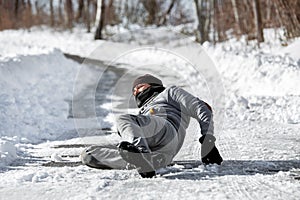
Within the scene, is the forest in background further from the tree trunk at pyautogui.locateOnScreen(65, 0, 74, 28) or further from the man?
the man

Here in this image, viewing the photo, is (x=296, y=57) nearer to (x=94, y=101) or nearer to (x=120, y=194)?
(x=94, y=101)

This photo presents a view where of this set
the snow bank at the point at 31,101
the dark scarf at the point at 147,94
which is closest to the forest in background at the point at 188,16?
the snow bank at the point at 31,101

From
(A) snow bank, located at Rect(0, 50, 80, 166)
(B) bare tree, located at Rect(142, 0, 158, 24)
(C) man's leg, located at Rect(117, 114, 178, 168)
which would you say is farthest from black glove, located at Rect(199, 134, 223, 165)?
(B) bare tree, located at Rect(142, 0, 158, 24)

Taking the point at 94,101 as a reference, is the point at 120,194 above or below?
above

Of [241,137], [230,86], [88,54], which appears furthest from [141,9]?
[241,137]

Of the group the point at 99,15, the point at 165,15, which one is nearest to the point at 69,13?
the point at 165,15

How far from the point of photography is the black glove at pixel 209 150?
346 centimetres

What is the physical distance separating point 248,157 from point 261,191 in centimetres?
113

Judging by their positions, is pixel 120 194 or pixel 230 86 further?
pixel 230 86

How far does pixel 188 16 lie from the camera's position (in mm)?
27812

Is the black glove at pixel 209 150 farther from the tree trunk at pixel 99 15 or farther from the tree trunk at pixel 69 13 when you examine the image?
the tree trunk at pixel 69 13

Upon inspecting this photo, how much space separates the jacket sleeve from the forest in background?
8.63 metres

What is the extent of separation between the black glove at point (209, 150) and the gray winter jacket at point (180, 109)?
7 centimetres

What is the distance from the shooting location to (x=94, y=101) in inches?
334
